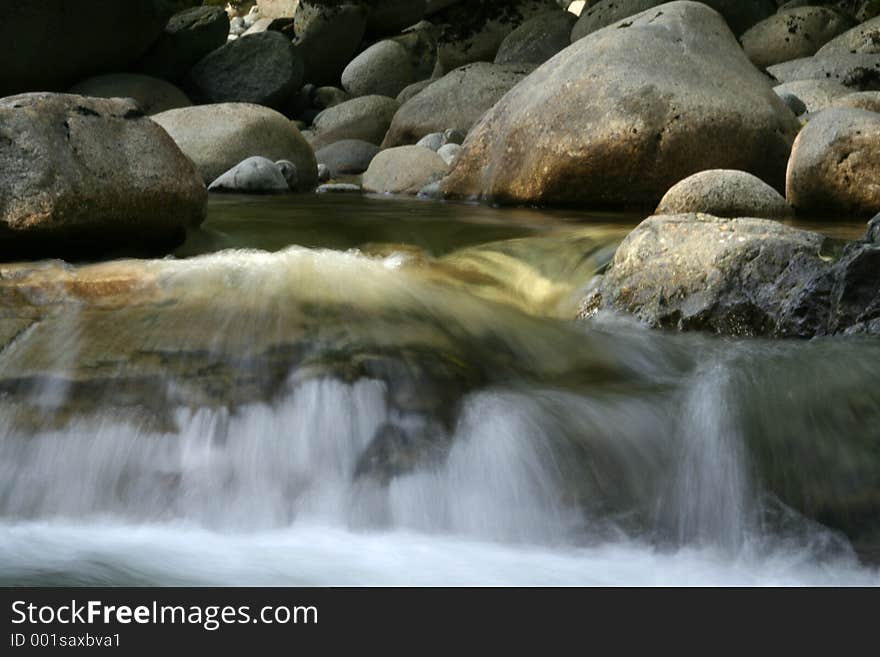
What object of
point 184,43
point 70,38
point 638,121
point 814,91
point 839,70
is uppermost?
point 184,43

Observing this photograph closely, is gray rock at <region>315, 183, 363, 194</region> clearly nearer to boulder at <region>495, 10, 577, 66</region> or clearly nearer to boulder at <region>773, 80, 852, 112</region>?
boulder at <region>773, 80, 852, 112</region>

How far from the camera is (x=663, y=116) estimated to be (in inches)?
316

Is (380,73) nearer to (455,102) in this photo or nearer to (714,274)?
(455,102)

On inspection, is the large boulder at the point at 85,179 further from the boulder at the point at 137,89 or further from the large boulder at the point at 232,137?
the boulder at the point at 137,89

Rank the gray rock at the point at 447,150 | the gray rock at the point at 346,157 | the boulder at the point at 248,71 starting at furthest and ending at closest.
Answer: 1. the boulder at the point at 248,71
2. the gray rock at the point at 346,157
3. the gray rock at the point at 447,150

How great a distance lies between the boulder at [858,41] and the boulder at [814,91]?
2112mm

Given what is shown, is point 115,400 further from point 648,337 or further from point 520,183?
point 520,183

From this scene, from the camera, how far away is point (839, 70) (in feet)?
41.6

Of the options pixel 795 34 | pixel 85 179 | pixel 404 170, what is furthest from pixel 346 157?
pixel 85 179

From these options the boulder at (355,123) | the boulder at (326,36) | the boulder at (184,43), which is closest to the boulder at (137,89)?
the boulder at (184,43)

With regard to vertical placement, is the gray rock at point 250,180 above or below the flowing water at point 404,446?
above

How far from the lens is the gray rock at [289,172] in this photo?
11.2m

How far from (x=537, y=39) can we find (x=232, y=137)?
6.09 meters

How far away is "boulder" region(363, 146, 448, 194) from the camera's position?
36.2 ft
